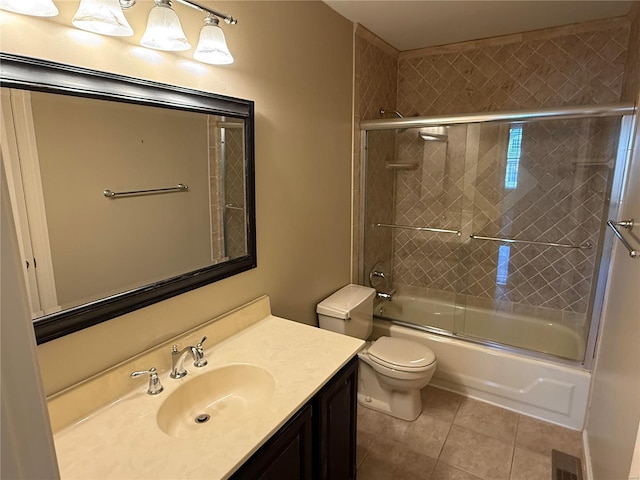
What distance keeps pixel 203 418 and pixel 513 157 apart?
2589 millimetres

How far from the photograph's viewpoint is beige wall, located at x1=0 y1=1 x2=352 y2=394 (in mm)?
1206

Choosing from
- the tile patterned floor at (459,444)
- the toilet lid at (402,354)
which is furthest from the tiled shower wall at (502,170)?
the tile patterned floor at (459,444)

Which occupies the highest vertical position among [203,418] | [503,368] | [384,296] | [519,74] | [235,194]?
[519,74]

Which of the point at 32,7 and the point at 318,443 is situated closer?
the point at 32,7

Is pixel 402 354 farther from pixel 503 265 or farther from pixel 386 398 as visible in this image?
pixel 503 265

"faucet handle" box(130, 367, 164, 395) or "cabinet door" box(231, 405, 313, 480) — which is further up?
"faucet handle" box(130, 367, 164, 395)

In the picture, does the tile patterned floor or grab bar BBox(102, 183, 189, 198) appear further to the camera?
the tile patterned floor

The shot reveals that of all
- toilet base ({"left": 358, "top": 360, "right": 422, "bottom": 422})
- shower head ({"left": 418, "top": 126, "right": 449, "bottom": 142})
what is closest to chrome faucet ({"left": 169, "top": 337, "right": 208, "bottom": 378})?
toilet base ({"left": 358, "top": 360, "right": 422, "bottom": 422})

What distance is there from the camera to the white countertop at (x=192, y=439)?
1.02 meters

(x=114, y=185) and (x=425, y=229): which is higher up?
(x=114, y=185)

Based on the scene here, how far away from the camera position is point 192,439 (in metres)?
1.13

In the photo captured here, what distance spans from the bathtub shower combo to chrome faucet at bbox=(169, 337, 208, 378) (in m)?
1.63

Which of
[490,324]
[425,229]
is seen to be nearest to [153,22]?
[425,229]

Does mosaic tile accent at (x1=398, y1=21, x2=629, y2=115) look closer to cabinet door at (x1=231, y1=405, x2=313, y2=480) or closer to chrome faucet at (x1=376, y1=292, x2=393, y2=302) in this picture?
chrome faucet at (x1=376, y1=292, x2=393, y2=302)
